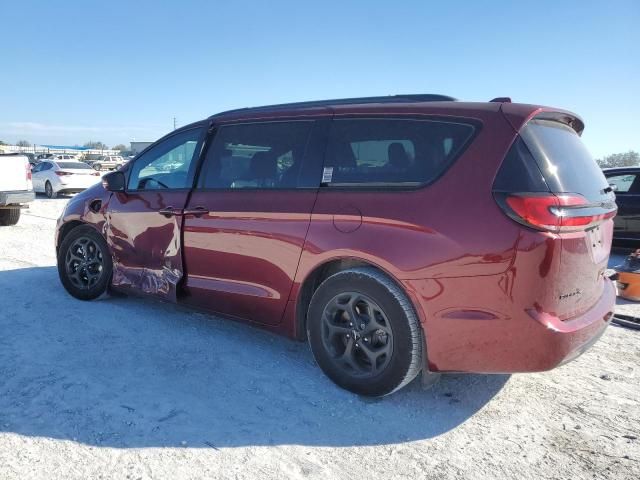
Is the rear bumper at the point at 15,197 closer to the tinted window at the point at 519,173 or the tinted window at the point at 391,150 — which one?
the tinted window at the point at 391,150

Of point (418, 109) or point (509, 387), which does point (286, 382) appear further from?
point (418, 109)

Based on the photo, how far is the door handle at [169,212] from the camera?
4020 mm

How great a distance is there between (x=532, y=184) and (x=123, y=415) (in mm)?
2575

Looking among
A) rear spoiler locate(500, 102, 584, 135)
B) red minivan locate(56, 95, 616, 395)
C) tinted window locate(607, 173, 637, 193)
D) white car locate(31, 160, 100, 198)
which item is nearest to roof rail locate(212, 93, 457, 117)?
red minivan locate(56, 95, 616, 395)

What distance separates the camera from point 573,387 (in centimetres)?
331

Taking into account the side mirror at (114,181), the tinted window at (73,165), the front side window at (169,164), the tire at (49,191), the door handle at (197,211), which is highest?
the front side window at (169,164)

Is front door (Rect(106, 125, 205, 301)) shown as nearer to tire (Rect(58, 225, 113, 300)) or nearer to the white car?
tire (Rect(58, 225, 113, 300))

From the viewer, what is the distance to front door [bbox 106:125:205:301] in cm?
409

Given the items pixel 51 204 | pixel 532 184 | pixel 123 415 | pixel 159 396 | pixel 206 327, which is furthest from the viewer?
pixel 51 204

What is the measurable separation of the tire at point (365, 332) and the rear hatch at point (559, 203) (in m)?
0.78

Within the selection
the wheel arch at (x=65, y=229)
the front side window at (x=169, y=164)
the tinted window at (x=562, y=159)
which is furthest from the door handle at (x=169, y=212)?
the tinted window at (x=562, y=159)

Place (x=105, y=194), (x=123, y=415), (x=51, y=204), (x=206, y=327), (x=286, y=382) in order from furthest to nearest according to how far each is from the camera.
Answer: (x=51, y=204)
(x=105, y=194)
(x=206, y=327)
(x=286, y=382)
(x=123, y=415)

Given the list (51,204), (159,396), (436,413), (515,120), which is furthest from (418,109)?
(51,204)

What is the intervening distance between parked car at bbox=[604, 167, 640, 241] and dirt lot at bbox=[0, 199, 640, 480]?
462 centimetres
